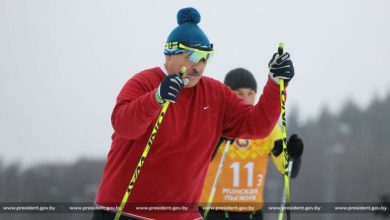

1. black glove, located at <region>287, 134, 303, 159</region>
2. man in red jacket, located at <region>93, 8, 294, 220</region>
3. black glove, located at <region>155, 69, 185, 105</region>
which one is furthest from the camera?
black glove, located at <region>287, 134, 303, 159</region>

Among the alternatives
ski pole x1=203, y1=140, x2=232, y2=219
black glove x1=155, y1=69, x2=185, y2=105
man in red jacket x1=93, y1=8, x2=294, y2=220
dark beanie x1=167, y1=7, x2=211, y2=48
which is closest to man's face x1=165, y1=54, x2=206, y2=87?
man in red jacket x1=93, y1=8, x2=294, y2=220

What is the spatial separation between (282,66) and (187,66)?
0.61 meters

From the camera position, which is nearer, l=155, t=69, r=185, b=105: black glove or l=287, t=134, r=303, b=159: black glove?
l=155, t=69, r=185, b=105: black glove

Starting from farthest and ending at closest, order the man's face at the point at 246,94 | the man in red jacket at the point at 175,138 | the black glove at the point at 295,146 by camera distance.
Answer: the man's face at the point at 246,94 < the black glove at the point at 295,146 < the man in red jacket at the point at 175,138

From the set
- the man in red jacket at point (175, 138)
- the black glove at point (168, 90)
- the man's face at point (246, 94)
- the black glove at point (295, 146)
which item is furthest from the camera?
the man's face at point (246, 94)

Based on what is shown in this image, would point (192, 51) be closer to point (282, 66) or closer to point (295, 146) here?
point (282, 66)

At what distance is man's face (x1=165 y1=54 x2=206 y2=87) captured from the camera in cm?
425

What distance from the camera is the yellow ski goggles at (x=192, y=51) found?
167 inches

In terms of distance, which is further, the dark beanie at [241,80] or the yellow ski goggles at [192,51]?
the dark beanie at [241,80]

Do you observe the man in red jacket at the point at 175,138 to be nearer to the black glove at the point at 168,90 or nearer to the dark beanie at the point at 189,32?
the dark beanie at the point at 189,32

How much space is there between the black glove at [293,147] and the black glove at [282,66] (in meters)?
1.79

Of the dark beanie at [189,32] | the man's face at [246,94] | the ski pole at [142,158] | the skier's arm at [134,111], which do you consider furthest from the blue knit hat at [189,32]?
the man's face at [246,94]

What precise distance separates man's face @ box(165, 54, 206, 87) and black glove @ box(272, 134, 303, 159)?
193cm

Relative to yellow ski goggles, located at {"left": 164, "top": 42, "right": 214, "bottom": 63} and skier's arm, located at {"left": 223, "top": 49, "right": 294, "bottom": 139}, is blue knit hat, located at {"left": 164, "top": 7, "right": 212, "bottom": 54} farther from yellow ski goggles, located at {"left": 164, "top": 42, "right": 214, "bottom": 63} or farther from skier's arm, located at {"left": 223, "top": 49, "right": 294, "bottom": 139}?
skier's arm, located at {"left": 223, "top": 49, "right": 294, "bottom": 139}
